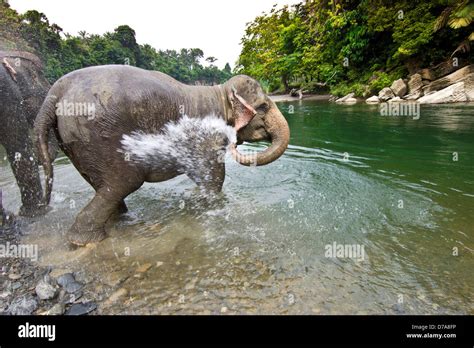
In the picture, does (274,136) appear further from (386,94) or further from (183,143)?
(386,94)

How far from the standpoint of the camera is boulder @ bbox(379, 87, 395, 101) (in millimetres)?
18297

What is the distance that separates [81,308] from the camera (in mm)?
2322

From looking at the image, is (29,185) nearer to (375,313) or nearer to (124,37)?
(375,313)

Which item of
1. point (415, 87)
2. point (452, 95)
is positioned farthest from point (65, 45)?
point (452, 95)

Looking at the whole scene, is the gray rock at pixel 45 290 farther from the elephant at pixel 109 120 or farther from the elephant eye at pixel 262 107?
the elephant eye at pixel 262 107

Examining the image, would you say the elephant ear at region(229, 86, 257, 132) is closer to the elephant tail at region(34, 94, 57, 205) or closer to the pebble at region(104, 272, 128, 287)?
the elephant tail at region(34, 94, 57, 205)

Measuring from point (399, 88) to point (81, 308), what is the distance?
20146 millimetres

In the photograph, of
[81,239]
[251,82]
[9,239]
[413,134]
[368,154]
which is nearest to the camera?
[81,239]

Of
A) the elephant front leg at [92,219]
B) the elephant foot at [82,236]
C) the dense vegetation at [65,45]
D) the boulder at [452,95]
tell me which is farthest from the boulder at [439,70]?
the elephant foot at [82,236]

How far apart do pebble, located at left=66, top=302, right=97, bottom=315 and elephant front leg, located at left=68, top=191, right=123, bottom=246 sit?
0.97 meters

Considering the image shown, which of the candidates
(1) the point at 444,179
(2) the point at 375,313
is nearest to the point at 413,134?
(1) the point at 444,179

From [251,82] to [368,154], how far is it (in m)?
3.87

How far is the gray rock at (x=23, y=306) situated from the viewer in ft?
7.54

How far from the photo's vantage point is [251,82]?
379 cm
